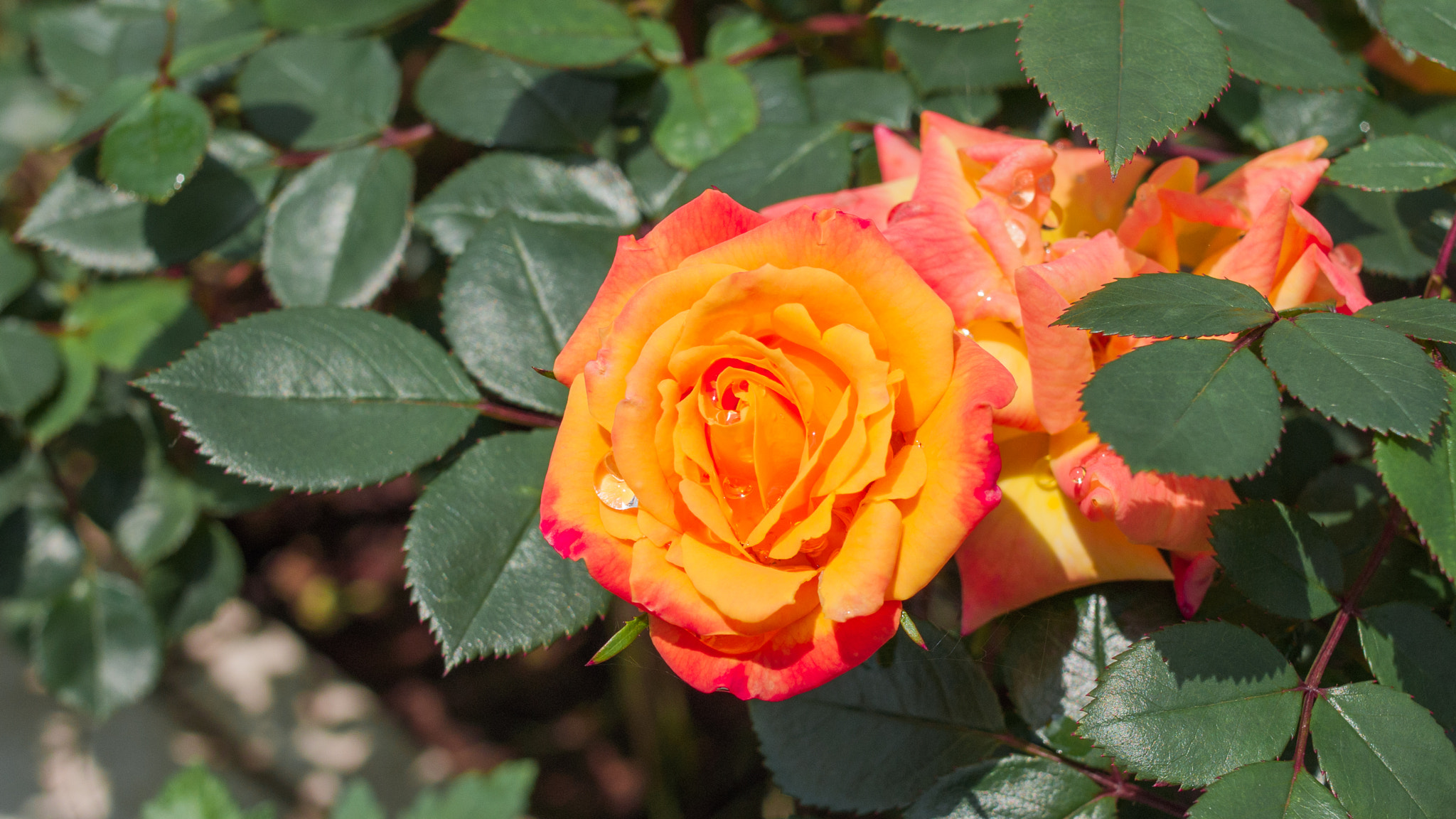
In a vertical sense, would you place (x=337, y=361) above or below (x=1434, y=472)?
below

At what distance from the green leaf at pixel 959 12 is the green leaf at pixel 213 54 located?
0.59 m

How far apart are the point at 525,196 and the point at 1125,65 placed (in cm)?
51

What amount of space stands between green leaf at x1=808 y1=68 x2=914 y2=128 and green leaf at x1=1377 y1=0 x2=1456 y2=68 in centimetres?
34

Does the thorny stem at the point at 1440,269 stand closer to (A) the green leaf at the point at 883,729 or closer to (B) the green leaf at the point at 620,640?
(A) the green leaf at the point at 883,729

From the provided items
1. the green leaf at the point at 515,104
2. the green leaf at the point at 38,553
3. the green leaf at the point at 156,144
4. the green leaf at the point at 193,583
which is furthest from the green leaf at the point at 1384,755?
the green leaf at the point at 38,553

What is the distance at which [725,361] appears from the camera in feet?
1.48

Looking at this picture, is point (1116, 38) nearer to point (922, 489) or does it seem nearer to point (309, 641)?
point (922, 489)

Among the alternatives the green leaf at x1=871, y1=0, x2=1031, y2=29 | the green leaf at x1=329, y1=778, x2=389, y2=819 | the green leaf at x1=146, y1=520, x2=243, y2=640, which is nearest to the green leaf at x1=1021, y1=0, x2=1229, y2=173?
the green leaf at x1=871, y1=0, x2=1031, y2=29

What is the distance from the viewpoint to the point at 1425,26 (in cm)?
58

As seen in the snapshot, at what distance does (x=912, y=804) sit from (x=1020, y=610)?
0.46 feet

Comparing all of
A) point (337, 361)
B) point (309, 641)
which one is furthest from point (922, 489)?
point (309, 641)

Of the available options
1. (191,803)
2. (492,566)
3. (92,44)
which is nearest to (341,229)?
(492,566)

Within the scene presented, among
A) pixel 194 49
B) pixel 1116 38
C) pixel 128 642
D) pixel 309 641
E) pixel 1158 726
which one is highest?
pixel 1116 38

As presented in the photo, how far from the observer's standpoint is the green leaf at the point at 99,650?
1.04 m
